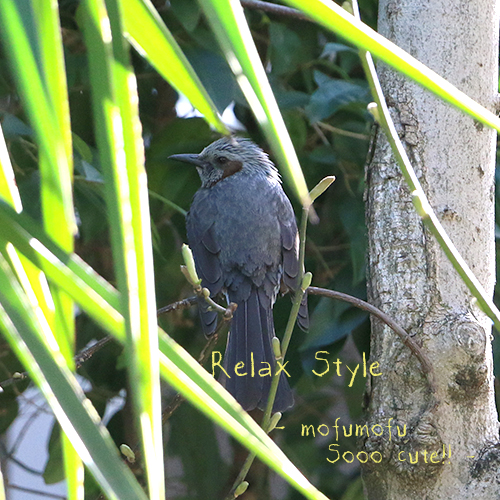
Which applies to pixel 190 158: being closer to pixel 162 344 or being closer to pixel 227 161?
pixel 227 161

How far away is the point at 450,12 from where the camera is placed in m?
1.76

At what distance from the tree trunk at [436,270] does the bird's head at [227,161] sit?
3.46 ft

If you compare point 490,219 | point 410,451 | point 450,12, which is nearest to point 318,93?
point 450,12

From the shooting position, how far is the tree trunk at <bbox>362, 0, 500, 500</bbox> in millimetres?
1568

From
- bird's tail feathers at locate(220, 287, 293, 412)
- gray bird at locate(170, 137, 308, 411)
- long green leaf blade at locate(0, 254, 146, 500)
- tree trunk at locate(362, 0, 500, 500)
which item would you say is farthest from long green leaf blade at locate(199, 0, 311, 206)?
gray bird at locate(170, 137, 308, 411)

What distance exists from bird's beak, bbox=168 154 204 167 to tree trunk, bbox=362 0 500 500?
113cm

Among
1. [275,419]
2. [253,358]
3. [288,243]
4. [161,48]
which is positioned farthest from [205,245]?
[161,48]

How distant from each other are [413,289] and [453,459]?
1.34ft

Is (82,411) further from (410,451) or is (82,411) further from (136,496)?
(410,451)

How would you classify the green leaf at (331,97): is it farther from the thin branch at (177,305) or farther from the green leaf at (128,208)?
the green leaf at (128,208)

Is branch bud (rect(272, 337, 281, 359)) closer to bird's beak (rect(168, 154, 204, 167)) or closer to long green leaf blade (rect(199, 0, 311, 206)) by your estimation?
long green leaf blade (rect(199, 0, 311, 206))

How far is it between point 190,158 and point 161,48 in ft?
7.24

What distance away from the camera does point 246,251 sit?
97.7 inches

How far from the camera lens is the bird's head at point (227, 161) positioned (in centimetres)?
283
